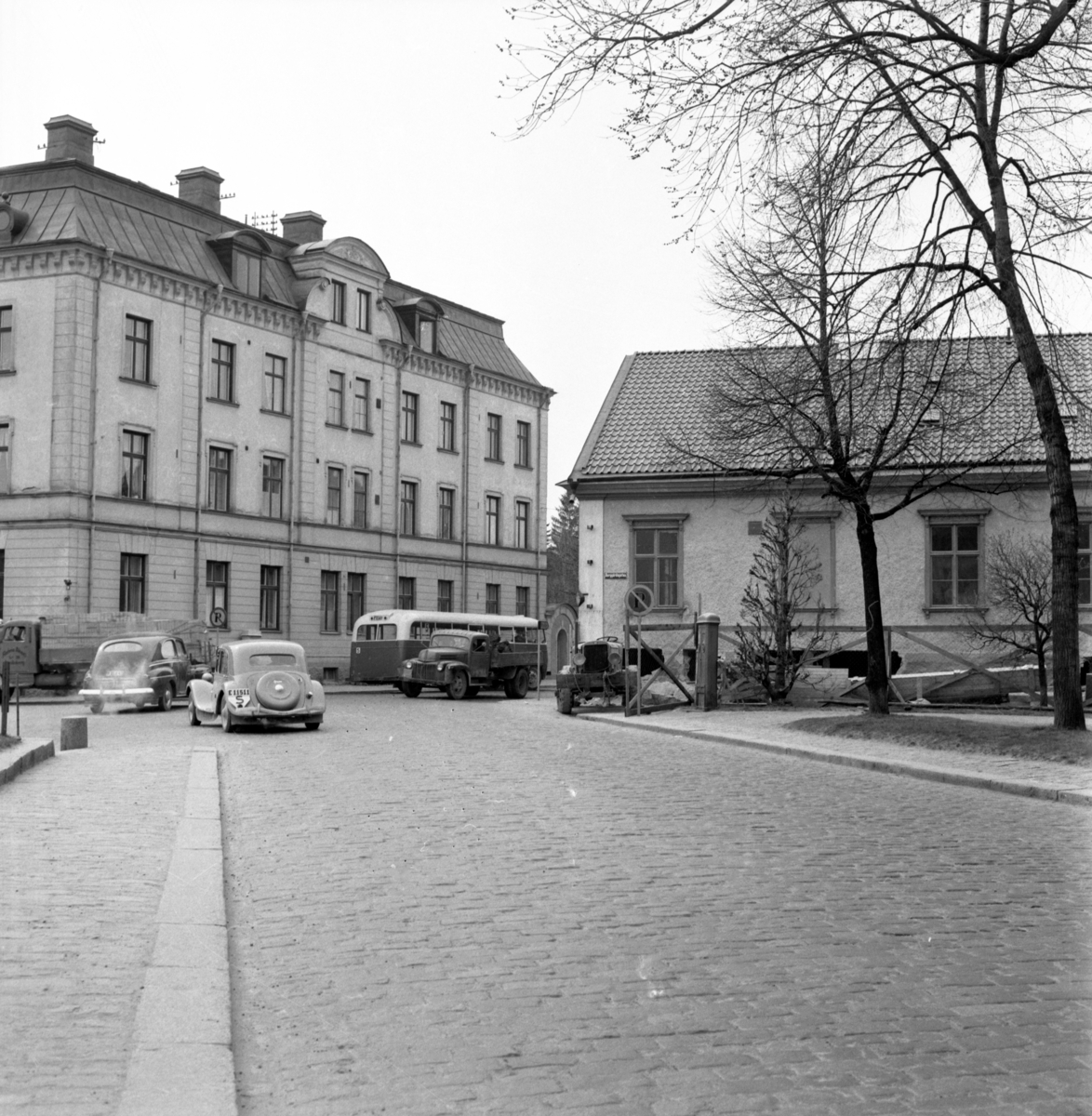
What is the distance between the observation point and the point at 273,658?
25281mm

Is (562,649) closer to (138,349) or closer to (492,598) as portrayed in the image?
(138,349)

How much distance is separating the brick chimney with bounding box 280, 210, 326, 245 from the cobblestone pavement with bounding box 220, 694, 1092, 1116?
150 ft

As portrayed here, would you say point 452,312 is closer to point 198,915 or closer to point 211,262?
point 211,262

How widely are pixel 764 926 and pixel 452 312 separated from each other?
55.6 meters

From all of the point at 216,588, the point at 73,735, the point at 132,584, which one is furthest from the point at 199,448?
the point at 73,735

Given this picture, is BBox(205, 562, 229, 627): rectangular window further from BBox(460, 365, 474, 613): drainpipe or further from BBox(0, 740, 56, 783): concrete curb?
BBox(0, 740, 56, 783): concrete curb

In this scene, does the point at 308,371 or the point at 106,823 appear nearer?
the point at 106,823

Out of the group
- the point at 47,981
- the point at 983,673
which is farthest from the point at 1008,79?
the point at 983,673

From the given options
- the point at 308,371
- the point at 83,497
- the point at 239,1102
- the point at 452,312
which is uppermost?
the point at 452,312

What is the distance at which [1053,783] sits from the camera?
14250mm

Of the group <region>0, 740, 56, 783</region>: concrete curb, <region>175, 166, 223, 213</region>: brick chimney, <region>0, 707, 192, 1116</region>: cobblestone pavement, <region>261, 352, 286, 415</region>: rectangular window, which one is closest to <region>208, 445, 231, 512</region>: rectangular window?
<region>261, 352, 286, 415</region>: rectangular window

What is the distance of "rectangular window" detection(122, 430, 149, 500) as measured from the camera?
44.0 metres

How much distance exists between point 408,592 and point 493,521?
676 cm

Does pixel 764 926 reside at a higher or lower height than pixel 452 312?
lower
